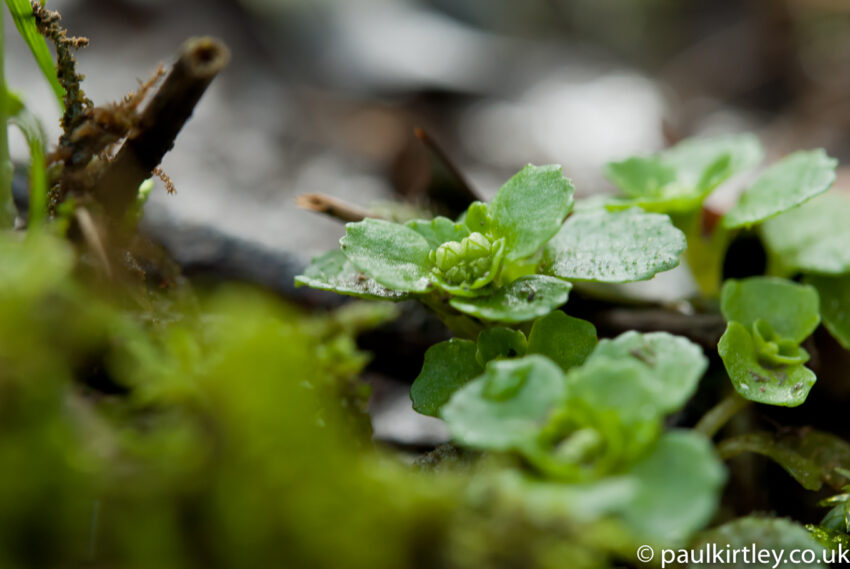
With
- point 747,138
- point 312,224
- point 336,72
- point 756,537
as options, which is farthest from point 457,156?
point 756,537

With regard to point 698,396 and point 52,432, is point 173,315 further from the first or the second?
point 698,396

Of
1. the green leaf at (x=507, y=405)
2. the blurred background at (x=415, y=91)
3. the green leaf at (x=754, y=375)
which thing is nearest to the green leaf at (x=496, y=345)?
the green leaf at (x=507, y=405)

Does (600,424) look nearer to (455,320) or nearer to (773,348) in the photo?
(455,320)

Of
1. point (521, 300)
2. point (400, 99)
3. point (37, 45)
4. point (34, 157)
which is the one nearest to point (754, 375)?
point (521, 300)

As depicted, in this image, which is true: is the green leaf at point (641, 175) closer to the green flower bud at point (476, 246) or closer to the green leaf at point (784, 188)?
the green leaf at point (784, 188)

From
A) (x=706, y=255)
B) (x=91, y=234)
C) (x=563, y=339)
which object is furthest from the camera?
(x=706, y=255)
